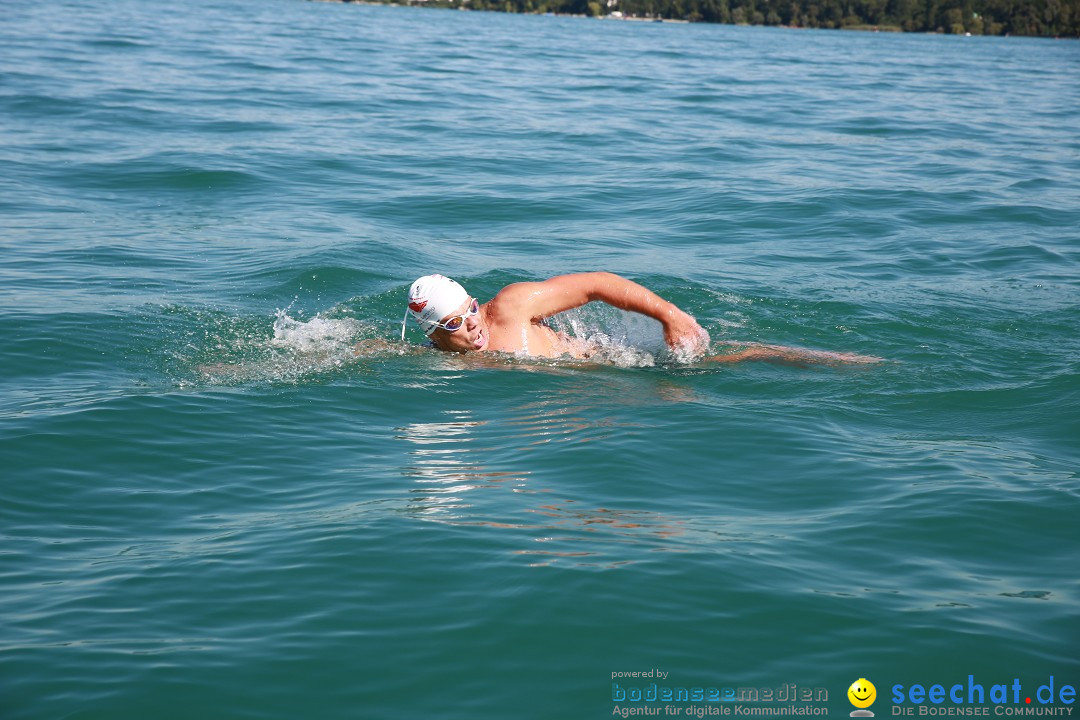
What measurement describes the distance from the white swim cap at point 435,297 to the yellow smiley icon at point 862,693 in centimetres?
408

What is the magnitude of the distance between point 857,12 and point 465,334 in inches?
2960

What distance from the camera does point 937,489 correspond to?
5730mm

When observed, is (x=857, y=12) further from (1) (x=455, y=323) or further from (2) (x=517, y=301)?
(1) (x=455, y=323)

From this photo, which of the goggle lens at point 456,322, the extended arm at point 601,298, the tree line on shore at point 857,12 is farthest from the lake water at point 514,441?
the tree line on shore at point 857,12

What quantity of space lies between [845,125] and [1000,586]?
17.4 metres

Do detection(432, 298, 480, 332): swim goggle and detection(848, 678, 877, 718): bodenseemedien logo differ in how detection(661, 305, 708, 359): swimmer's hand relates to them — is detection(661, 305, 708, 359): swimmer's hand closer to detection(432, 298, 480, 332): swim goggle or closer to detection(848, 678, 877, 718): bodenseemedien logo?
detection(432, 298, 480, 332): swim goggle

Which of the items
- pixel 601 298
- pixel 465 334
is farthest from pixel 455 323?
pixel 601 298

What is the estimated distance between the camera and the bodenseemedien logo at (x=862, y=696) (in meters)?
3.93

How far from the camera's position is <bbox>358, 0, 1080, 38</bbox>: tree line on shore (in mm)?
67062

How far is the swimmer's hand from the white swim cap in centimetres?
145

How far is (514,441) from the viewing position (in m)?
6.39

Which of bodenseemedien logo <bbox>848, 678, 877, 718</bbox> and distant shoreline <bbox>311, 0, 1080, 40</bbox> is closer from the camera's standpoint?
bodenseemedien logo <bbox>848, 678, 877, 718</bbox>

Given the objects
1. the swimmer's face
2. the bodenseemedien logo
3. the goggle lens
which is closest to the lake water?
the bodenseemedien logo

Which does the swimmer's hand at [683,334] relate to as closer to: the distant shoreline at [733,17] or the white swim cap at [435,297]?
the white swim cap at [435,297]
